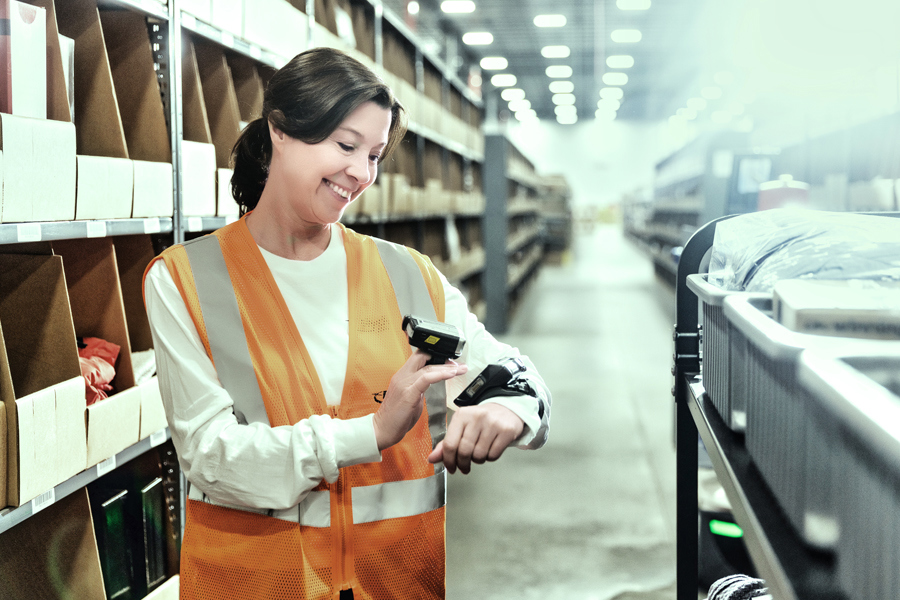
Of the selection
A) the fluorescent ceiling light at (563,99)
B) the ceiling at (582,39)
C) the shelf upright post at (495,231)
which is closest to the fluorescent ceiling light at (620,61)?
the ceiling at (582,39)

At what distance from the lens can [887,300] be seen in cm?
76

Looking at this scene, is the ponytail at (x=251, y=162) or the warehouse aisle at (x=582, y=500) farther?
the warehouse aisle at (x=582, y=500)

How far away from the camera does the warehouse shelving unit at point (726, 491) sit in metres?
0.69

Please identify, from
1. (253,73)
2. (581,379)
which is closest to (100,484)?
(253,73)

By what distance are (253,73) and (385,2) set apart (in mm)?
8800

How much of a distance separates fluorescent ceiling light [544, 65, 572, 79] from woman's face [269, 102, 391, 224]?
50.0 ft

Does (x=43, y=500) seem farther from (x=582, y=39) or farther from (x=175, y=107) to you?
(x=582, y=39)

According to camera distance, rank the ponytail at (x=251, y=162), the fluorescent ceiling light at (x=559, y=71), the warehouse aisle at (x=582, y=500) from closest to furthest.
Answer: the ponytail at (x=251, y=162), the warehouse aisle at (x=582, y=500), the fluorescent ceiling light at (x=559, y=71)

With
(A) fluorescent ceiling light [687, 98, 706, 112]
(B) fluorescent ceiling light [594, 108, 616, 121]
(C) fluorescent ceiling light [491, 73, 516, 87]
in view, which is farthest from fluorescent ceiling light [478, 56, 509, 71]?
(B) fluorescent ceiling light [594, 108, 616, 121]

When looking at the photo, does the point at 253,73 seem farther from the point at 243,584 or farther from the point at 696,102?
the point at 696,102

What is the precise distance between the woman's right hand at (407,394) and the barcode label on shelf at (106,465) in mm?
1070

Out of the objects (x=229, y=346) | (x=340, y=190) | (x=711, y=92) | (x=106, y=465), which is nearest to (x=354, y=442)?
(x=229, y=346)

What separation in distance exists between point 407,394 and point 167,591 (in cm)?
146

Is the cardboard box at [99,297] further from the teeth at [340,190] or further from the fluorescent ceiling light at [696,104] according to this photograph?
the fluorescent ceiling light at [696,104]
